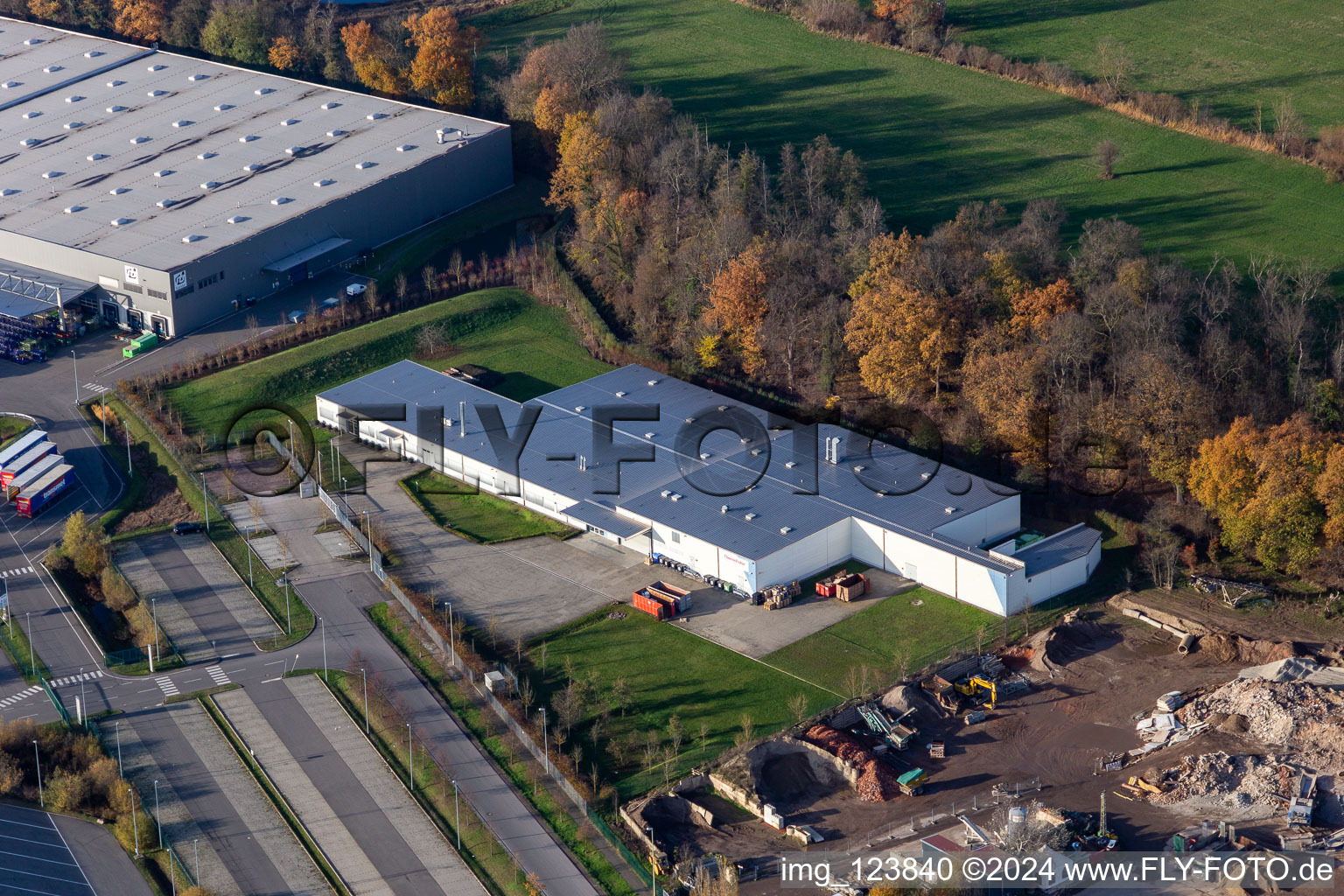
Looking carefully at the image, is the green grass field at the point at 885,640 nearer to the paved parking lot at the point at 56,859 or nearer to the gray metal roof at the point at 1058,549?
the gray metal roof at the point at 1058,549

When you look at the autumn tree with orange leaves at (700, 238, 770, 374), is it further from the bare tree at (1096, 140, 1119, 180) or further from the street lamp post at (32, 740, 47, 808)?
the street lamp post at (32, 740, 47, 808)

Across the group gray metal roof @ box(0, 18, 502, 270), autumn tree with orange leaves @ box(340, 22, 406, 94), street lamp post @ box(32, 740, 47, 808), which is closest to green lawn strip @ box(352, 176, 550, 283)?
gray metal roof @ box(0, 18, 502, 270)

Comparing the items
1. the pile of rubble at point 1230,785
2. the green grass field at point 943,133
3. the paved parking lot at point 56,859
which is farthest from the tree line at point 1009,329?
the paved parking lot at point 56,859

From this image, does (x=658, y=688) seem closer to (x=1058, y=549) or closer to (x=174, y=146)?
(x=1058, y=549)

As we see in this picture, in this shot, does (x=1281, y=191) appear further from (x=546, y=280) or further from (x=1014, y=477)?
(x=546, y=280)

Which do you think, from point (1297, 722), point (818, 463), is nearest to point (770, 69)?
point (818, 463)

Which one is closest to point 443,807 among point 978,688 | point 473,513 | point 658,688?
point 658,688

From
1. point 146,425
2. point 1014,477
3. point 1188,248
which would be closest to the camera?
point 1014,477
